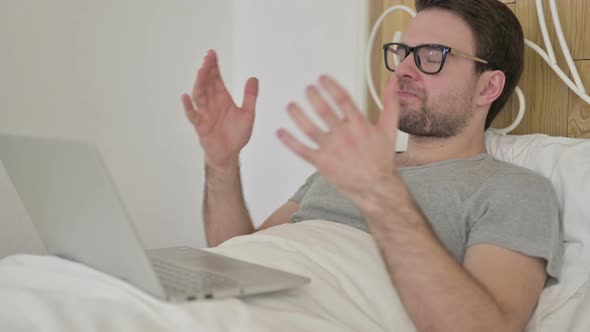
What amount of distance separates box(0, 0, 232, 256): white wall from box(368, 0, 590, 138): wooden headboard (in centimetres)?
106

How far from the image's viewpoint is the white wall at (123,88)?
2041 mm

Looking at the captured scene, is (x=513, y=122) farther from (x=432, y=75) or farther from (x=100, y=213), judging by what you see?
(x=100, y=213)

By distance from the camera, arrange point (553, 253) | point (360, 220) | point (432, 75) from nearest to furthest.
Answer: point (553, 253), point (360, 220), point (432, 75)

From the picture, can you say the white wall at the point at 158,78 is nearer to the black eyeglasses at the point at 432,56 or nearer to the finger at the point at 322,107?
the black eyeglasses at the point at 432,56

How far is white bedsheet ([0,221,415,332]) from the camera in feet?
2.88

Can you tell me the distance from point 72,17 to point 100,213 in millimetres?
1349

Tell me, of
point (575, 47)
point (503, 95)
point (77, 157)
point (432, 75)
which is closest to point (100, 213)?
point (77, 157)

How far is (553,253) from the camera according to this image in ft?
4.27

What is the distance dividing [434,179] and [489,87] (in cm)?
30

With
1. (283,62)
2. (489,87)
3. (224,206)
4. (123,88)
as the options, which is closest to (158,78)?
(123,88)

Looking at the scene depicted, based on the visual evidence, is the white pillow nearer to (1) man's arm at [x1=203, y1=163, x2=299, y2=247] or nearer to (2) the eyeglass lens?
(2) the eyeglass lens

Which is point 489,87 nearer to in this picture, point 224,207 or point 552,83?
point 552,83

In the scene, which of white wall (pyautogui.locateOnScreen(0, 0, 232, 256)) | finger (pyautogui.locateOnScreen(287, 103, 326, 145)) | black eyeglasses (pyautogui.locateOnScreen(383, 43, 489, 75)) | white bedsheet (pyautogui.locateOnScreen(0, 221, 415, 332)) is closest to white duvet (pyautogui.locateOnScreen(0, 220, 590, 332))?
white bedsheet (pyautogui.locateOnScreen(0, 221, 415, 332))

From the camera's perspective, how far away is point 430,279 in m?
1.13
